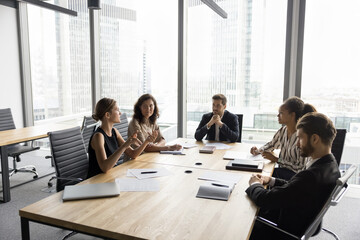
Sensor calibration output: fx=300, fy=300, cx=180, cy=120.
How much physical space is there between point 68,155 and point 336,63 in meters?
3.48

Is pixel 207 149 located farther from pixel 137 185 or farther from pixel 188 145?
pixel 137 185

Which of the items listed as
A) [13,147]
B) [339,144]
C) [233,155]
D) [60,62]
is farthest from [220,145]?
[60,62]

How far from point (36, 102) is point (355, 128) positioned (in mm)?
5901

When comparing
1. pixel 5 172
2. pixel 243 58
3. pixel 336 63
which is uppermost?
pixel 243 58

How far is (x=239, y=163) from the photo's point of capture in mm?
2553

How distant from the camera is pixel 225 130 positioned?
366cm

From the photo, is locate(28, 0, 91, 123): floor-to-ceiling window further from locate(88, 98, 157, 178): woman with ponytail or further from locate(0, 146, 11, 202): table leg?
locate(88, 98, 157, 178): woman with ponytail

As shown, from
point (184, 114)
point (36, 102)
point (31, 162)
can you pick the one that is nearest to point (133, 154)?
point (184, 114)

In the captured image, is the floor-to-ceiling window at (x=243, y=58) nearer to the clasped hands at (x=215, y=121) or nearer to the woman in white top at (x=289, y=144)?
the clasped hands at (x=215, y=121)

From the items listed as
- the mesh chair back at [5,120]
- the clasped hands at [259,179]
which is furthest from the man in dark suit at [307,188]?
the mesh chair back at [5,120]

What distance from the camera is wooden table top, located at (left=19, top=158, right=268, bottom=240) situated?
1419 millimetres

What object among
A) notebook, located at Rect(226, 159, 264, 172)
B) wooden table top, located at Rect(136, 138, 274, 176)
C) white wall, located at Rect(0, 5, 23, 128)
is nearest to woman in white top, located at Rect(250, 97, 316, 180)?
wooden table top, located at Rect(136, 138, 274, 176)

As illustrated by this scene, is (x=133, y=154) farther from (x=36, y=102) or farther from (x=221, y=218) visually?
(x=36, y=102)

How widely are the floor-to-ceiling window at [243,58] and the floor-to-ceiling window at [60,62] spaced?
7.27 feet
